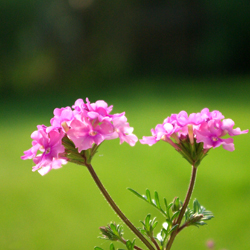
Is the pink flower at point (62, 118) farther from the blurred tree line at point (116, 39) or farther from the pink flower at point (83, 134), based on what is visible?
the blurred tree line at point (116, 39)

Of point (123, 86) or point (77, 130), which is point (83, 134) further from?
point (123, 86)

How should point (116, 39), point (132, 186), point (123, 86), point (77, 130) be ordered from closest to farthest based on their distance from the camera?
point (77, 130) < point (132, 186) < point (123, 86) < point (116, 39)

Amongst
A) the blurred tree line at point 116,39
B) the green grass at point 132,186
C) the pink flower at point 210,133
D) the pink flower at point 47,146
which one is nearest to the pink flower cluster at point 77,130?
the pink flower at point 47,146

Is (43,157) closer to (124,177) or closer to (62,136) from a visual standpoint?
(62,136)

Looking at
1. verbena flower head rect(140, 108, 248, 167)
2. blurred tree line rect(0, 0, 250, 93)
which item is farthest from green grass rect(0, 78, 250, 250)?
blurred tree line rect(0, 0, 250, 93)

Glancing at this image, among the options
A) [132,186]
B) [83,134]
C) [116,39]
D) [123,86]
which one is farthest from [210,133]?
[116,39]

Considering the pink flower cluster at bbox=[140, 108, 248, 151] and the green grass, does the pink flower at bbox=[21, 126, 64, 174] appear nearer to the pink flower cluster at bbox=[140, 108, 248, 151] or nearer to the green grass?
the pink flower cluster at bbox=[140, 108, 248, 151]
